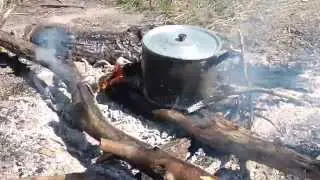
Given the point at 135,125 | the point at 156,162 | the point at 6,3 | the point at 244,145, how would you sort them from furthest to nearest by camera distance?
the point at 6,3, the point at 135,125, the point at 244,145, the point at 156,162

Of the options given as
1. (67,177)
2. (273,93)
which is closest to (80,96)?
(67,177)

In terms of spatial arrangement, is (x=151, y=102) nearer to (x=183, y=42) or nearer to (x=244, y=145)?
(x=183, y=42)

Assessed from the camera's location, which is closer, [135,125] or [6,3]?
[135,125]

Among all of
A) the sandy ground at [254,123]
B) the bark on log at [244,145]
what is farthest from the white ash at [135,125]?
the bark on log at [244,145]

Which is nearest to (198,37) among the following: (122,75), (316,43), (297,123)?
(122,75)

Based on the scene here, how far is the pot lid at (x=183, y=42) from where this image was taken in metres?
3.49

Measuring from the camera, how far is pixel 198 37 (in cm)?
377

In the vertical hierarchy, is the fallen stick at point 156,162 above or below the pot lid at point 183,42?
below

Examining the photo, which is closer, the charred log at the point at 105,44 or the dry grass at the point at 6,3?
the charred log at the point at 105,44

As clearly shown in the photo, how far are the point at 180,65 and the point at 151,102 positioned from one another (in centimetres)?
53

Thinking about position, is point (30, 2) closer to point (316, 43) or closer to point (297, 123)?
point (316, 43)

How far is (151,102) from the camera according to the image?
151 inches

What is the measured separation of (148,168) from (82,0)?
176 inches

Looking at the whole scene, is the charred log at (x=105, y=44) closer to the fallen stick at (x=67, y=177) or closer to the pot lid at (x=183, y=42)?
the pot lid at (x=183, y=42)
